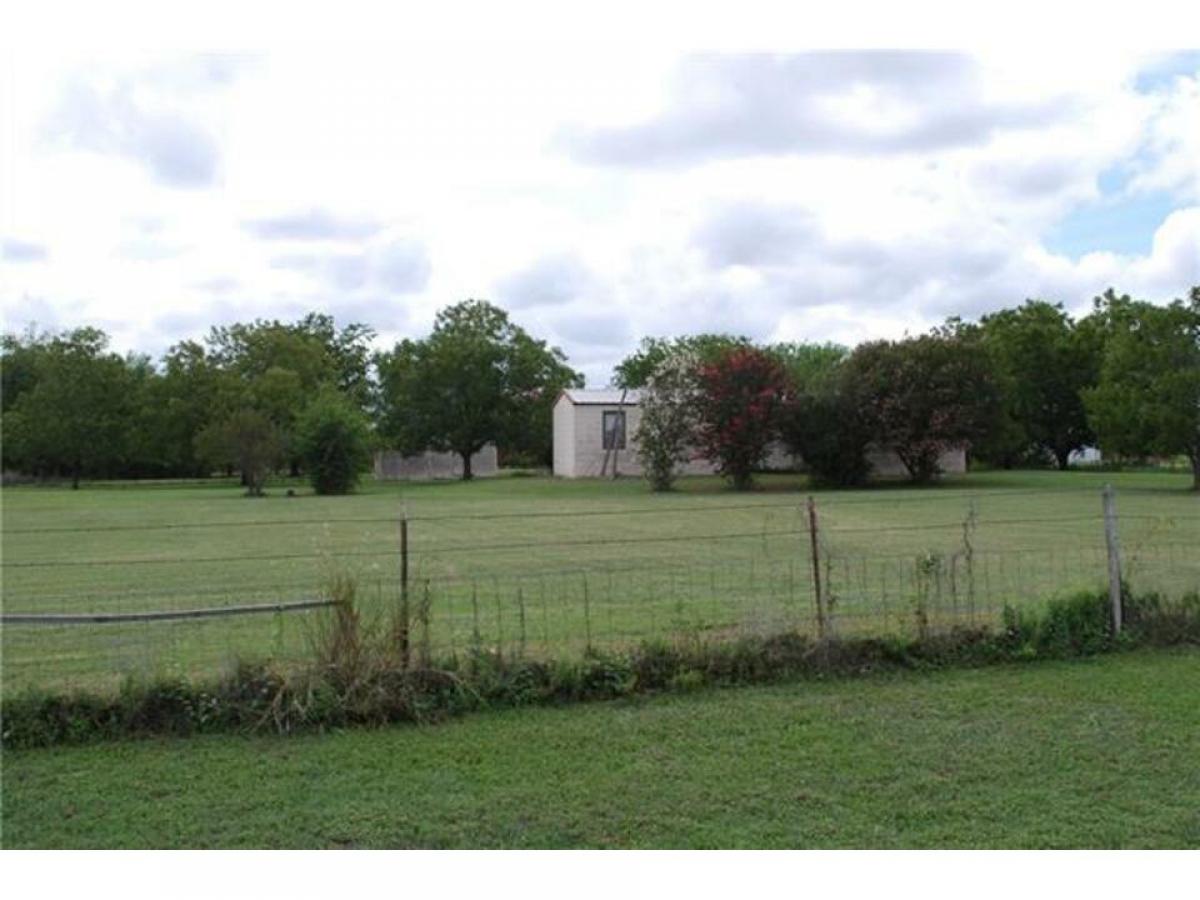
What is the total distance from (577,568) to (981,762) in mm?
7316

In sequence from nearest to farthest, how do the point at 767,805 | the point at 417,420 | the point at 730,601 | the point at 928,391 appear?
the point at 767,805
the point at 730,601
the point at 928,391
the point at 417,420

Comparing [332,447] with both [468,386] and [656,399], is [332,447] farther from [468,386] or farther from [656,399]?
[468,386]

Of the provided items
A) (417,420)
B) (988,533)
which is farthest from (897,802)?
(417,420)

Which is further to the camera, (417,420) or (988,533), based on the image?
(417,420)

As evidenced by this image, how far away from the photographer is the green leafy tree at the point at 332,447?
34.5 m

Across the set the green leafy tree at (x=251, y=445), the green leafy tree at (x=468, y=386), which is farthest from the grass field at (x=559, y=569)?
the green leafy tree at (x=468, y=386)

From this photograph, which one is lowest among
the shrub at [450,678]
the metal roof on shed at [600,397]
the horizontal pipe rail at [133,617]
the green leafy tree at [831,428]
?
the shrub at [450,678]

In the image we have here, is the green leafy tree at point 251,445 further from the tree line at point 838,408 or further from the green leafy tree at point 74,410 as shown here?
the tree line at point 838,408

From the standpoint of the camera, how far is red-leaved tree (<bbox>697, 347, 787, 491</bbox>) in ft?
107

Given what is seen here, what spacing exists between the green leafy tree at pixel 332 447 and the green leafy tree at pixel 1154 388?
2271 cm

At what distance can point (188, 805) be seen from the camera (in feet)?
13.1

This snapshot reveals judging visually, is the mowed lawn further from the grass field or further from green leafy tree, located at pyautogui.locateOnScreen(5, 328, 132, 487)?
green leafy tree, located at pyautogui.locateOnScreen(5, 328, 132, 487)

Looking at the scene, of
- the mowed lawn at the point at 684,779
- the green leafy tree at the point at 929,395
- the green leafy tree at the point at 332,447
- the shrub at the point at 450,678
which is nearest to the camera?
the mowed lawn at the point at 684,779

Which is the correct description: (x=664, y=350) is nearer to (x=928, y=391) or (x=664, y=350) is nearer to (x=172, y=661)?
(x=928, y=391)
